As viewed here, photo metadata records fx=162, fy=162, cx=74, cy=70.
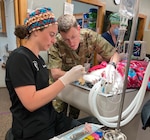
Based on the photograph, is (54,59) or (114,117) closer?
(114,117)

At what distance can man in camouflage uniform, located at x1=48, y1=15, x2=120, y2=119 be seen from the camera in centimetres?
112

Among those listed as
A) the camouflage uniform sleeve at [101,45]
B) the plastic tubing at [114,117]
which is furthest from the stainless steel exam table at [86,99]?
the camouflage uniform sleeve at [101,45]

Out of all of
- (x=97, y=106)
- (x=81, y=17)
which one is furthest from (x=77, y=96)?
(x=81, y=17)

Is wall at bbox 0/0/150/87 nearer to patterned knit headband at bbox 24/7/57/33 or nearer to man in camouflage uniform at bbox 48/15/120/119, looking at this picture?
man in camouflage uniform at bbox 48/15/120/119

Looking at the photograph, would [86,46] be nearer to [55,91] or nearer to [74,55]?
[74,55]

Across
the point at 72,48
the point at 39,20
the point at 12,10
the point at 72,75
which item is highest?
the point at 12,10

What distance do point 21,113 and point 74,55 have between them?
67 centimetres

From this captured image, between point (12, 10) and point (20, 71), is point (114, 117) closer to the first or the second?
point (20, 71)

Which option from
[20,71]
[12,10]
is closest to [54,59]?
[20,71]

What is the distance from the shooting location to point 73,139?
0.76 meters

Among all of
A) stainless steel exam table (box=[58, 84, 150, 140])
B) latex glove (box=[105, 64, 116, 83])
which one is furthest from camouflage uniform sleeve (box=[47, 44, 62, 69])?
latex glove (box=[105, 64, 116, 83])

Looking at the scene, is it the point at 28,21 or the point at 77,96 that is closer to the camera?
the point at 28,21

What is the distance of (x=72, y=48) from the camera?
1.26m

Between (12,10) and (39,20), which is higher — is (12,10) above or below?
above
